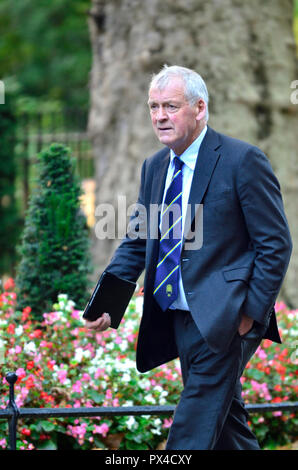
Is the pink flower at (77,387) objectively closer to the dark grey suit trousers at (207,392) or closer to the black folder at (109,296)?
the black folder at (109,296)

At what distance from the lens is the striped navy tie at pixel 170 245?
3.46 metres

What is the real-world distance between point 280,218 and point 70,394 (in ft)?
6.35

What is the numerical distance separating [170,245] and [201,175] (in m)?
0.38

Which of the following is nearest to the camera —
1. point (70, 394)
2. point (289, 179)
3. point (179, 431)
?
point (179, 431)

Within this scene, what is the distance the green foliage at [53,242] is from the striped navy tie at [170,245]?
1.92 m

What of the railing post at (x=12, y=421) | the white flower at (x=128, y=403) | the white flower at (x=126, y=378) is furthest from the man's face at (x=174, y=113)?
the white flower at (x=128, y=403)

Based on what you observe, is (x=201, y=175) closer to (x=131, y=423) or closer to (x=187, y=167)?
(x=187, y=167)

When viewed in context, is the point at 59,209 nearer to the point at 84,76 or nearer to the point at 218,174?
the point at 218,174

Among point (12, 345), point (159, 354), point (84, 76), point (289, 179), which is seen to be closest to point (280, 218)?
point (159, 354)

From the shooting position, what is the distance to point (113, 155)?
806cm

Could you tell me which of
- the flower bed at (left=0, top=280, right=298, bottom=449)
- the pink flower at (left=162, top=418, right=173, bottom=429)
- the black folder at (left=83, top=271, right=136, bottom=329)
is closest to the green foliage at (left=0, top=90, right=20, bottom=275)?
the flower bed at (left=0, top=280, right=298, bottom=449)

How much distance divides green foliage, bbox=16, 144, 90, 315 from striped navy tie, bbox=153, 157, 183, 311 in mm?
1916

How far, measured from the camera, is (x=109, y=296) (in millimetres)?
3717
